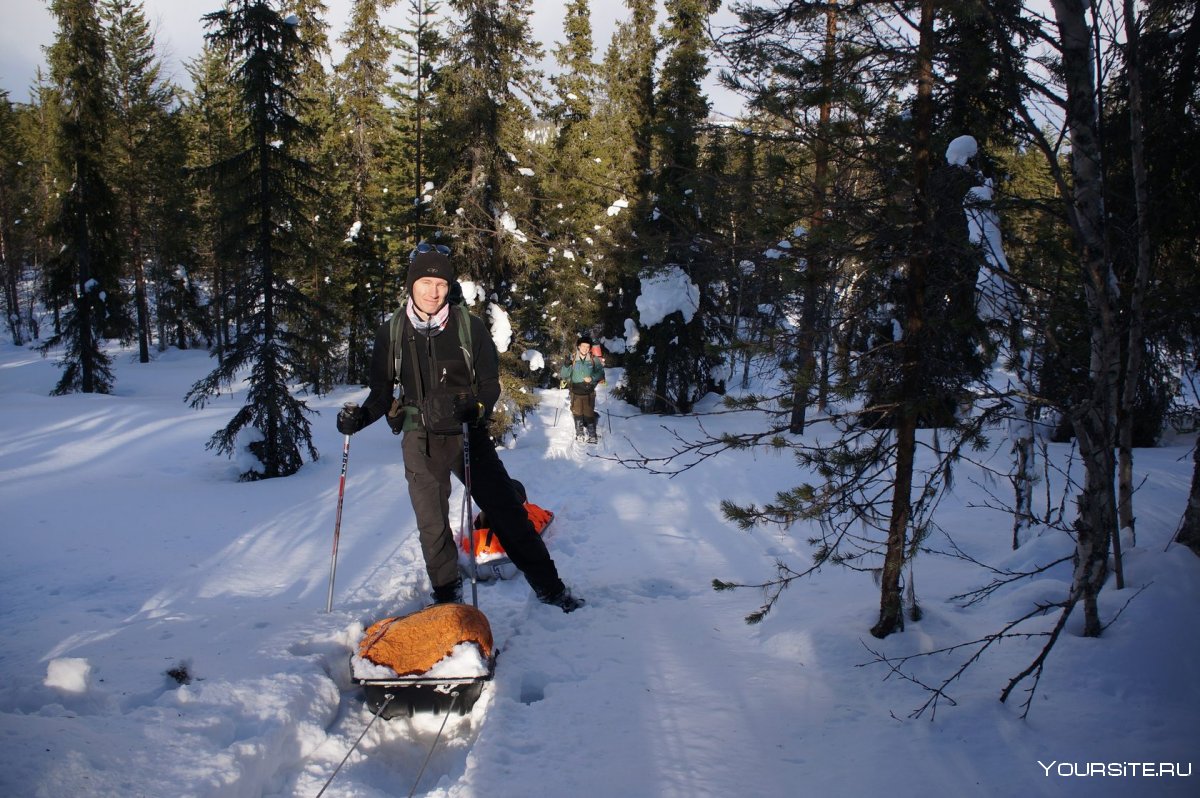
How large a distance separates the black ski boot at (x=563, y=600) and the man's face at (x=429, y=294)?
2.49 meters

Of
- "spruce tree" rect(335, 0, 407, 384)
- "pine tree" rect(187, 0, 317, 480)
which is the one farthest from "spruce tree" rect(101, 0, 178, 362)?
"pine tree" rect(187, 0, 317, 480)

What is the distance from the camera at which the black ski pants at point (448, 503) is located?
481 cm

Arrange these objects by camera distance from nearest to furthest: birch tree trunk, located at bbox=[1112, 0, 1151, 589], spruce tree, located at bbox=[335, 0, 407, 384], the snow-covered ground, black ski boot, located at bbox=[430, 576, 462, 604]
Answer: the snow-covered ground → birch tree trunk, located at bbox=[1112, 0, 1151, 589] → black ski boot, located at bbox=[430, 576, 462, 604] → spruce tree, located at bbox=[335, 0, 407, 384]

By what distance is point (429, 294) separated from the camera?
15.5ft

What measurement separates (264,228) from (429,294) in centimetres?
900

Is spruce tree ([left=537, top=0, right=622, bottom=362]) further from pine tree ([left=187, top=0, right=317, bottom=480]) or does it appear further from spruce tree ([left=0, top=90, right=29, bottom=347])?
spruce tree ([left=0, top=90, right=29, bottom=347])

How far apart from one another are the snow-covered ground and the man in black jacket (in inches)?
33.1

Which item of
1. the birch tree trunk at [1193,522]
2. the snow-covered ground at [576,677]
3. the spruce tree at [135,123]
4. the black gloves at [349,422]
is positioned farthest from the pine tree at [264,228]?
the spruce tree at [135,123]

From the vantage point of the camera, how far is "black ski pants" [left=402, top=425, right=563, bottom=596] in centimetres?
481

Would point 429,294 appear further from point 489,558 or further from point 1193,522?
point 1193,522

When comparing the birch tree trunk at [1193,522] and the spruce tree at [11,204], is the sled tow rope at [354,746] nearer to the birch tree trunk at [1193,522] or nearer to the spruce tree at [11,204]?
the birch tree trunk at [1193,522]

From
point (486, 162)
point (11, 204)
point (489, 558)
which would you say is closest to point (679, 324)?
point (486, 162)

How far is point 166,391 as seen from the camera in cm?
2845

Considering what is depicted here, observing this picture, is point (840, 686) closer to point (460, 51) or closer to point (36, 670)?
point (36, 670)
